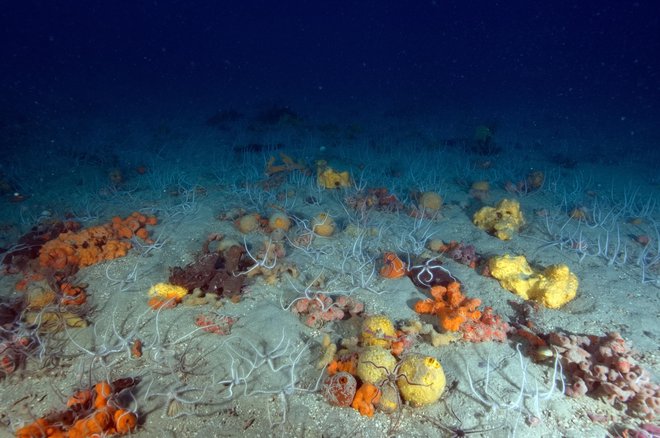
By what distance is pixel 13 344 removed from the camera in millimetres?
4113

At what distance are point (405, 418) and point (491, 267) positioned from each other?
2747mm

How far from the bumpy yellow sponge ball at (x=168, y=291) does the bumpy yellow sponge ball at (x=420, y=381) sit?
10.1 feet

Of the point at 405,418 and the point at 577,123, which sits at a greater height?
the point at 405,418

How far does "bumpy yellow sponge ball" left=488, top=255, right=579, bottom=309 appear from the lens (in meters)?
4.70

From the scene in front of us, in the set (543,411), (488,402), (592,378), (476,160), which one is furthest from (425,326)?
(476,160)

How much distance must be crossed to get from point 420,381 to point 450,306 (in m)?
1.41

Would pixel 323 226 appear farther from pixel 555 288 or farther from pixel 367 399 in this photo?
pixel 555 288

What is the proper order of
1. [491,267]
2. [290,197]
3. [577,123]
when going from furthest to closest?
[577,123]
[290,197]
[491,267]

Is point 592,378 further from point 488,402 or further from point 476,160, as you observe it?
point 476,160

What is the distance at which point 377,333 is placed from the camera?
392 cm

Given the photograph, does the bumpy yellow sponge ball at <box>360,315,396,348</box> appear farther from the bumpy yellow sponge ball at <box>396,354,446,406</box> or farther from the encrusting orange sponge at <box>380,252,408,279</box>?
the encrusting orange sponge at <box>380,252,408,279</box>

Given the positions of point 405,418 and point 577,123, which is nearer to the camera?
point 405,418

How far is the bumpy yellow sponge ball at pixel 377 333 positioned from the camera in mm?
3902

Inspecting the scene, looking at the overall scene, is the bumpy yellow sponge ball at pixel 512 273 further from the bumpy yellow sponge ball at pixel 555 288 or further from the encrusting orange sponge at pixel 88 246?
the encrusting orange sponge at pixel 88 246
